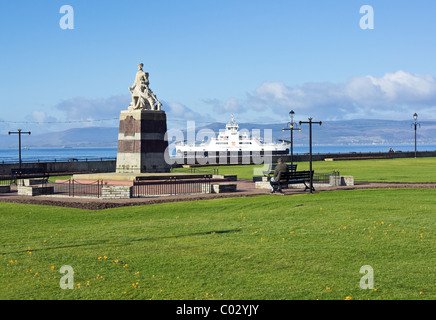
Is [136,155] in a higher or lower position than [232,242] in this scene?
higher

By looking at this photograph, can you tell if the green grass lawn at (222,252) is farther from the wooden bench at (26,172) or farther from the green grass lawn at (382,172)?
the green grass lawn at (382,172)

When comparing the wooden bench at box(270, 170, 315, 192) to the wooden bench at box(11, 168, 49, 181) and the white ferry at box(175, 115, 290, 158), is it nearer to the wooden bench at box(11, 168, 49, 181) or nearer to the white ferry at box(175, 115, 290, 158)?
the wooden bench at box(11, 168, 49, 181)

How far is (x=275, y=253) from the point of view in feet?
35.6

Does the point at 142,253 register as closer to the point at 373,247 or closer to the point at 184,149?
the point at 373,247

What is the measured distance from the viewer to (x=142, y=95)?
1195 inches

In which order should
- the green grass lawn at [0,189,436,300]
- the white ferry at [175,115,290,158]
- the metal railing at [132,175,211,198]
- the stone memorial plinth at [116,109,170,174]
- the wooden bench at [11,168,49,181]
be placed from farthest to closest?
the white ferry at [175,115,290,158] < the wooden bench at [11,168,49,181] < the stone memorial plinth at [116,109,170,174] < the metal railing at [132,175,211,198] < the green grass lawn at [0,189,436,300]

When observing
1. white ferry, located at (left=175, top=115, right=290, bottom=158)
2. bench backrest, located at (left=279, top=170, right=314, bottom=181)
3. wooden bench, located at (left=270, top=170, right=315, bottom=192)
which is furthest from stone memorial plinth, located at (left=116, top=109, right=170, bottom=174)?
white ferry, located at (left=175, top=115, right=290, bottom=158)

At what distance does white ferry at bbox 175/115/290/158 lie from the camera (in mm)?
93062

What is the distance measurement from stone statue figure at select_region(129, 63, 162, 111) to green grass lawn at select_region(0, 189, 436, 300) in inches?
512

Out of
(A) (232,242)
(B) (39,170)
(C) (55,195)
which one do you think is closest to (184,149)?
Answer: (B) (39,170)

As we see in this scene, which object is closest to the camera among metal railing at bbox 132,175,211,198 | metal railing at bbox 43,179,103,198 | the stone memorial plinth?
metal railing at bbox 43,179,103,198

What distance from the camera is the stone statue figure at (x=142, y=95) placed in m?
30.3

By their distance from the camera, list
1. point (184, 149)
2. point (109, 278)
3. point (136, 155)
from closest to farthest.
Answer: point (109, 278) → point (136, 155) → point (184, 149)
